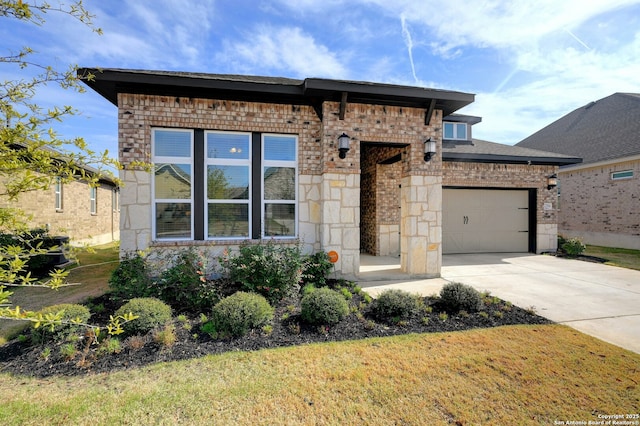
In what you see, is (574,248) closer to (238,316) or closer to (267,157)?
(267,157)

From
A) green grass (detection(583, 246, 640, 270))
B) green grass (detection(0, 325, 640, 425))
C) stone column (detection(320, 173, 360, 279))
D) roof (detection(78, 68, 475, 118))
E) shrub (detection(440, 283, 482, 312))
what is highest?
roof (detection(78, 68, 475, 118))

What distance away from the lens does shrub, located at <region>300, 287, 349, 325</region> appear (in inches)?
157

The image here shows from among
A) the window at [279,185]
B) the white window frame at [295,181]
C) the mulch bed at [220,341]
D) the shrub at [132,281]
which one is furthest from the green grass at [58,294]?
the window at [279,185]

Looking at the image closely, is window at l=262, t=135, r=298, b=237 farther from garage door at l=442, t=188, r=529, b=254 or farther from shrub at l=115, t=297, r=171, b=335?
garage door at l=442, t=188, r=529, b=254

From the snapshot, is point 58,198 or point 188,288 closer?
point 188,288

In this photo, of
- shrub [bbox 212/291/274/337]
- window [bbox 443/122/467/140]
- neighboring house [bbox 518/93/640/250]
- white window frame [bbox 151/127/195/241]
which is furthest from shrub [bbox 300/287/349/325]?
neighboring house [bbox 518/93/640/250]

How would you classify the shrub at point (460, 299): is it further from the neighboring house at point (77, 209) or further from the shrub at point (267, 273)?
the neighboring house at point (77, 209)

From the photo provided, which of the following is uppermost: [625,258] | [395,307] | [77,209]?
[77,209]

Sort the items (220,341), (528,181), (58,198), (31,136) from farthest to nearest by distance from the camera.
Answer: (58,198) → (528,181) → (220,341) → (31,136)

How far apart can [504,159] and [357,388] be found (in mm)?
10617

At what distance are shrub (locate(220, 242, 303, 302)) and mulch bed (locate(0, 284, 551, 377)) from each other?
277mm

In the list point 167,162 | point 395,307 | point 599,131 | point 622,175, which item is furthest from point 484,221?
point 167,162

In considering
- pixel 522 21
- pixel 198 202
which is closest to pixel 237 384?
pixel 198 202

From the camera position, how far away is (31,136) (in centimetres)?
204
